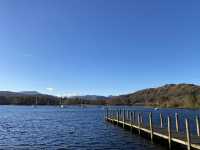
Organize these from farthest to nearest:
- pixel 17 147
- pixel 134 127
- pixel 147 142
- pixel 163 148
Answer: pixel 134 127 → pixel 147 142 → pixel 17 147 → pixel 163 148

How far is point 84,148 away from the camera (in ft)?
117

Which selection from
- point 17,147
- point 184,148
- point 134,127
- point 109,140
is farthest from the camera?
point 134,127

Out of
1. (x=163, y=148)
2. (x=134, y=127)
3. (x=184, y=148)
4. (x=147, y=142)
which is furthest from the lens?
(x=134, y=127)

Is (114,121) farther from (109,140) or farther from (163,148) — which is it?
(163,148)

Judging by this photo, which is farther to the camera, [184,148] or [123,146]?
[123,146]

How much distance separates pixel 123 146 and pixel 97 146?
300 cm

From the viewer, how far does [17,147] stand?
119 feet

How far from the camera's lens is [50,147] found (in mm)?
36125

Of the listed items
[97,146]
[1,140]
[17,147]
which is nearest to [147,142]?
[97,146]

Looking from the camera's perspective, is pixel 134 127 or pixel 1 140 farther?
pixel 134 127

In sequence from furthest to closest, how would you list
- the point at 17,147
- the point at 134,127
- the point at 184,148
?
1. the point at 134,127
2. the point at 17,147
3. the point at 184,148

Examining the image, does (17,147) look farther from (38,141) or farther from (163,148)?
(163,148)

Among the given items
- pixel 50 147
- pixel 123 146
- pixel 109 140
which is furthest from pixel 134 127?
pixel 50 147

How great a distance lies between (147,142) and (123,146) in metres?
3.74
